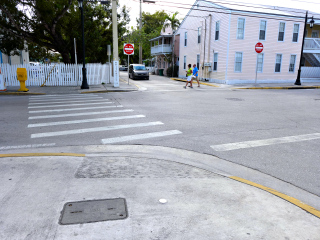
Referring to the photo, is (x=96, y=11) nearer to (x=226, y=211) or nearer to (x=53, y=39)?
(x=53, y=39)

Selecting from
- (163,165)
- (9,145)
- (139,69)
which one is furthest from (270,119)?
(139,69)

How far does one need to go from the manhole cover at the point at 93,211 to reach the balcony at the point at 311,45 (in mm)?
30610

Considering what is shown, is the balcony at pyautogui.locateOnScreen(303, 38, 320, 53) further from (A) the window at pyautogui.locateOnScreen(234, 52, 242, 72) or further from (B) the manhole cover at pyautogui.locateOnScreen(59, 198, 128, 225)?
(B) the manhole cover at pyautogui.locateOnScreen(59, 198, 128, 225)

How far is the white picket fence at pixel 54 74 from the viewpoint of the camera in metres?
17.9

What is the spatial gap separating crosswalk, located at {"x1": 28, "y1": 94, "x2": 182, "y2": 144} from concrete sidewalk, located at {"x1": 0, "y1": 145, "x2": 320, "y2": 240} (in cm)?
140

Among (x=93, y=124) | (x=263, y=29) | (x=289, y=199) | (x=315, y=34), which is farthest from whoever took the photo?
(x=315, y=34)

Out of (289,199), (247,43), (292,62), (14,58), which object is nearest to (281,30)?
(292,62)

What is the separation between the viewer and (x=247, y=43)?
23.9m

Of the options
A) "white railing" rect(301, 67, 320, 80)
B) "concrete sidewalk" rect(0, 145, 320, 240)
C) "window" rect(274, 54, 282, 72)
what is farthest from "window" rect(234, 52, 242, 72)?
"concrete sidewalk" rect(0, 145, 320, 240)

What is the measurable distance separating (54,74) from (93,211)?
18303 millimetres

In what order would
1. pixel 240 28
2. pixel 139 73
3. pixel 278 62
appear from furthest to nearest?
pixel 139 73, pixel 278 62, pixel 240 28

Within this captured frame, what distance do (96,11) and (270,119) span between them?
18451 mm

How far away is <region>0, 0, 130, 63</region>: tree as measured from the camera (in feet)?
57.2

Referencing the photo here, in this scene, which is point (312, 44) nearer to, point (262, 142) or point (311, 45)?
point (311, 45)
